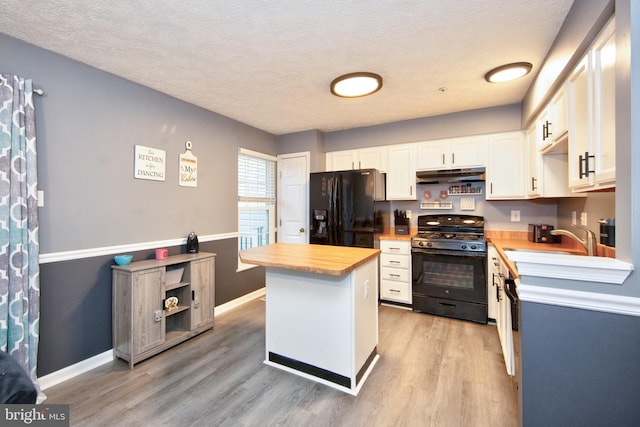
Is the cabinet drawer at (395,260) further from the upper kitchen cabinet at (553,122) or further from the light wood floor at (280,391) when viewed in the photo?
the upper kitchen cabinet at (553,122)

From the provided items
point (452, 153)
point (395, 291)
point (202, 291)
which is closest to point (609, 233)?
point (452, 153)

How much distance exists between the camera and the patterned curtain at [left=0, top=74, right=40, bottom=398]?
179 cm

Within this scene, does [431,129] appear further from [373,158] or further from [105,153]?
[105,153]

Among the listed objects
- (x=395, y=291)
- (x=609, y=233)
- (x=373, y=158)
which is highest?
(x=373, y=158)

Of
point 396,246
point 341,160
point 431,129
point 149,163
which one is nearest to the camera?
point 149,163

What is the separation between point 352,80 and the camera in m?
2.49

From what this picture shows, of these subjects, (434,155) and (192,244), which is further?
(434,155)

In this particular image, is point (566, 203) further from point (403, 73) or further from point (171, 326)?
point (171, 326)

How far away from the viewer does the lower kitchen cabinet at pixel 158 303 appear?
7.45ft

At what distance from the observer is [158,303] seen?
2422mm

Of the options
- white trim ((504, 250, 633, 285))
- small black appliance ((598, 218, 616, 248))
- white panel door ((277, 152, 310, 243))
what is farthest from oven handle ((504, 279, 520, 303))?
white panel door ((277, 152, 310, 243))

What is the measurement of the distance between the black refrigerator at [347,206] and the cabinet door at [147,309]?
210 cm

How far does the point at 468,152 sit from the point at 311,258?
2684 millimetres

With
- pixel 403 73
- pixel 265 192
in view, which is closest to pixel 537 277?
pixel 403 73
